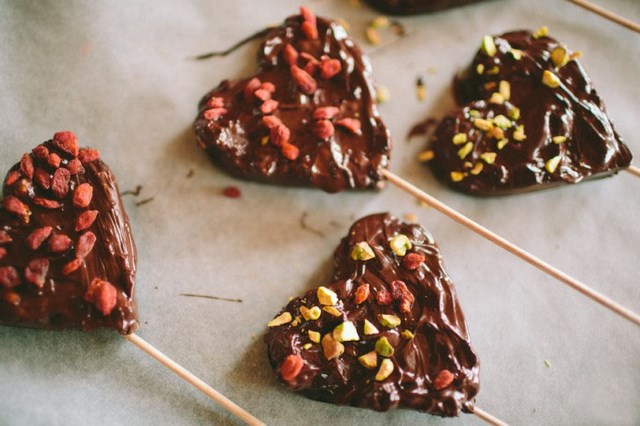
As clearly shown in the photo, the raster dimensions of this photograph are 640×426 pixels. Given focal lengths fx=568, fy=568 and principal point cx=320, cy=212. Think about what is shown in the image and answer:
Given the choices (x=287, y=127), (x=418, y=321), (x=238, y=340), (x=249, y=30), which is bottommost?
(x=238, y=340)

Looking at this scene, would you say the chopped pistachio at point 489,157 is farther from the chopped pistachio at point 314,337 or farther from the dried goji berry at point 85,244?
the dried goji berry at point 85,244

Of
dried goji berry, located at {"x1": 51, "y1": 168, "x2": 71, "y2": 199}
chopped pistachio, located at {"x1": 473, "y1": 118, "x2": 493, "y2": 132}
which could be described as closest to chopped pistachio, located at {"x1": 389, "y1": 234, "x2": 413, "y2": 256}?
chopped pistachio, located at {"x1": 473, "y1": 118, "x2": 493, "y2": 132}

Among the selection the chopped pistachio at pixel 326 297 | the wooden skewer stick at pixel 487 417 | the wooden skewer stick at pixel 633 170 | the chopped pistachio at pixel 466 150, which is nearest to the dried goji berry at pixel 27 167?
the chopped pistachio at pixel 326 297

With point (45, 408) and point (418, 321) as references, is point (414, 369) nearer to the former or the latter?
point (418, 321)

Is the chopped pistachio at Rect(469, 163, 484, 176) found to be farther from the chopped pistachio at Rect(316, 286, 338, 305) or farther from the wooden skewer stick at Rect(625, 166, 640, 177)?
the chopped pistachio at Rect(316, 286, 338, 305)

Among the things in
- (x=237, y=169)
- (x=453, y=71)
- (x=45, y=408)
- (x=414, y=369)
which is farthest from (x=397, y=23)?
(x=45, y=408)

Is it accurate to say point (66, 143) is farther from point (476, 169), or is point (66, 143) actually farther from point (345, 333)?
point (476, 169)

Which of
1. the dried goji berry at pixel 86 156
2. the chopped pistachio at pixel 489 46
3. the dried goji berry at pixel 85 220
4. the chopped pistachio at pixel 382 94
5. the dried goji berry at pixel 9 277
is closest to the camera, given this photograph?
the dried goji berry at pixel 9 277

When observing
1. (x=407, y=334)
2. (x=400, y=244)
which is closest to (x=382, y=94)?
(x=400, y=244)
